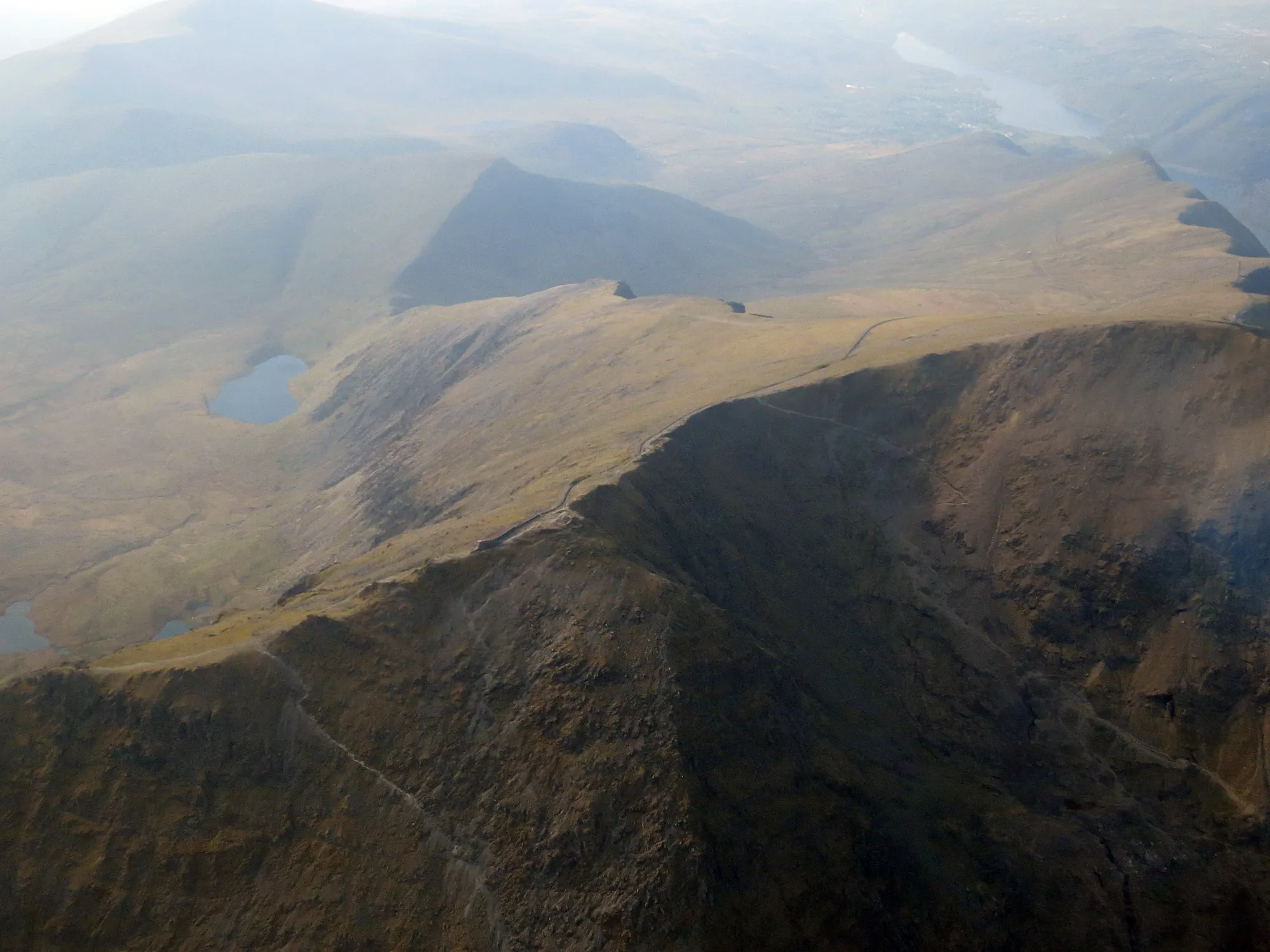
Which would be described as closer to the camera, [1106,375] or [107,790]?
[107,790]

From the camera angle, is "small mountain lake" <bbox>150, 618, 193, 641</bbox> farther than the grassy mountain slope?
Yes

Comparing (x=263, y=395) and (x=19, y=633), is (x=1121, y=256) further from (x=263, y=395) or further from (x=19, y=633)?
(x=19, y=633)

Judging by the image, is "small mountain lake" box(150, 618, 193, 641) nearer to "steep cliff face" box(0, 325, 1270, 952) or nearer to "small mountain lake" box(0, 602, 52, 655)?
"small mountain lake" box(0, 602, 52, 655)

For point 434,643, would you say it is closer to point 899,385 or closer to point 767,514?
point 767,514

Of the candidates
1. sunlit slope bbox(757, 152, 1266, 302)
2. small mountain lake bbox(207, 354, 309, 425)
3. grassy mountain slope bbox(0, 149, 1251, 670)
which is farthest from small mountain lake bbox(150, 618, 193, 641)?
sunlit slope bbox(757, 152, 1266, 302)

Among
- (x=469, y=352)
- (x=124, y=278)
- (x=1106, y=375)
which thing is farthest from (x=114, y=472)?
(x=1106, y=375)

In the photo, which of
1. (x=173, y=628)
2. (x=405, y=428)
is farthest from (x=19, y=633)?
(x=405, y=428)
